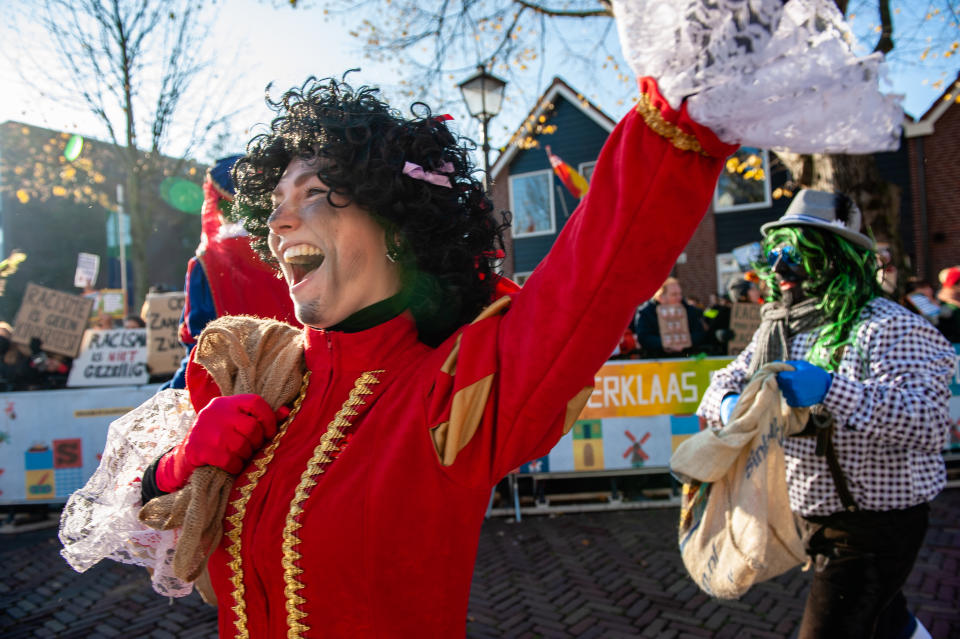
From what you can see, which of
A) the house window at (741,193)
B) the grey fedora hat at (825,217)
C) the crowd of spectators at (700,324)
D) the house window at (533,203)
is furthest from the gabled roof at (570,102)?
the grey fedora hat at (825,217)

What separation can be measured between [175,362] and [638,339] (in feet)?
15.7

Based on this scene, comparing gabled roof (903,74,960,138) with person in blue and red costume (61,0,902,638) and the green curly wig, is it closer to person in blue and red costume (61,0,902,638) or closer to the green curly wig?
the green curly wig

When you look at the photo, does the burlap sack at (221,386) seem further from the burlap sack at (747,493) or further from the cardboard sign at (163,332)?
the cardboard sign at (163,332)

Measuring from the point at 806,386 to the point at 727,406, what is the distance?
42 cm

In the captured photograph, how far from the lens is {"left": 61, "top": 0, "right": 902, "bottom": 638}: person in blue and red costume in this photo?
0.93m

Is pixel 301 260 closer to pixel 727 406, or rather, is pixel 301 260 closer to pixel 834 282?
pixel 727 406

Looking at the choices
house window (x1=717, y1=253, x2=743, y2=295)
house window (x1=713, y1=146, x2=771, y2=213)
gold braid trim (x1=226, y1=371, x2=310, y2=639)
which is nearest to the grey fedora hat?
gold braid trim (x1=226, y1=371, x2=310, y2=639)

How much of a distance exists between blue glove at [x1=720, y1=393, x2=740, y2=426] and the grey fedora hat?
0.72 metres

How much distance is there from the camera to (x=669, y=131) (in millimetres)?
885

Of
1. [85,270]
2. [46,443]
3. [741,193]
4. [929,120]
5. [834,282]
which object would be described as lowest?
[46,443]

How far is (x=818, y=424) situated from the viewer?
2273mm

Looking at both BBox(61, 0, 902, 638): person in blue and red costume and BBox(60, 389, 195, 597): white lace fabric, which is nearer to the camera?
BBox(61, 0, 902, 638): person in blue and red costume

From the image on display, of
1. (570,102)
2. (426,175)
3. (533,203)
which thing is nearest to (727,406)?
(426,175)

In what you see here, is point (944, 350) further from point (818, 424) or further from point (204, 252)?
point (204, 252)
